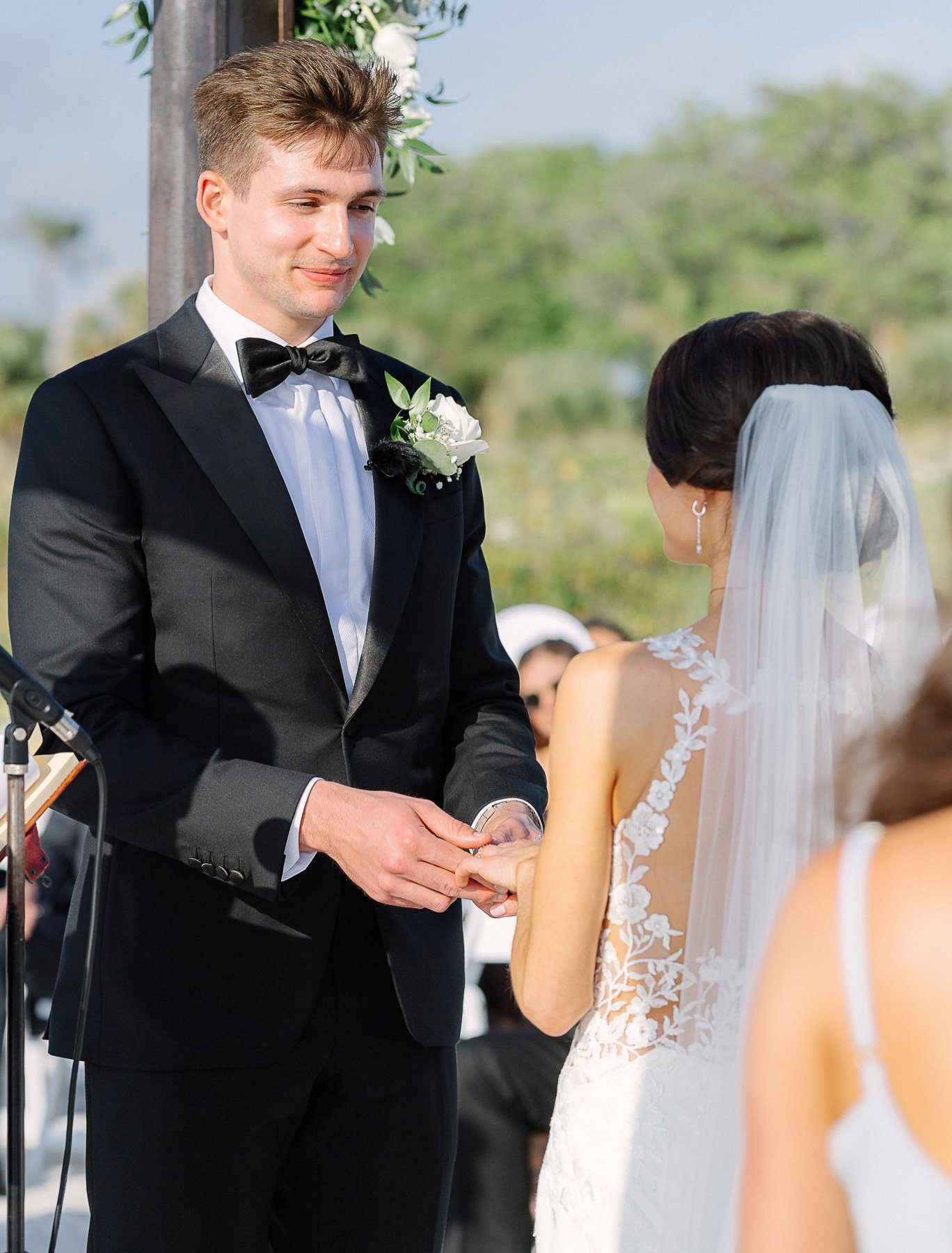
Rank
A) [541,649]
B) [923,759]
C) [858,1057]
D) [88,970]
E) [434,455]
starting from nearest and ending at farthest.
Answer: [858,1057] < [923,759] < [88,970] < [434,455] < [541,649]

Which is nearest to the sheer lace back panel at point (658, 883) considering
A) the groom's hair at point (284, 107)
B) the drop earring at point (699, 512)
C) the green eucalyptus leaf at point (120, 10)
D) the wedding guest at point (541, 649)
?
the drop earring at point (699, 512)

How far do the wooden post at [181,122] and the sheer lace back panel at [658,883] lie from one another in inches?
54.2

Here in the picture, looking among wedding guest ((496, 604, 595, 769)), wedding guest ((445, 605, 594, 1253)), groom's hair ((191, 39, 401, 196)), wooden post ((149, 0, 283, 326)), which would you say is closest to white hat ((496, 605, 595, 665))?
wedding guest ((496, 604, 595, 769))

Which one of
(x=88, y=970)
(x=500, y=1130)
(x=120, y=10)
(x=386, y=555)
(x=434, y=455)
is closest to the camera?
(x=88, y=970)

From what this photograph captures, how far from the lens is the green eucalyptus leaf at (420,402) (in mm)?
2596

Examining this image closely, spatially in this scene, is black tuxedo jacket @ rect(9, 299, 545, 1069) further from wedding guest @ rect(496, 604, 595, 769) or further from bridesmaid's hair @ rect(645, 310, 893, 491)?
wedding guest @ rect(496, 604, 595, 769)

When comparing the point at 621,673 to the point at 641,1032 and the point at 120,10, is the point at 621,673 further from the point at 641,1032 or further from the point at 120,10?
the point at 120,10

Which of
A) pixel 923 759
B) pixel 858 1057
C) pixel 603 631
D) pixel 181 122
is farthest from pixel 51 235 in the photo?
pixel 858 1057

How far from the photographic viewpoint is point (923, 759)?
1.09 metres

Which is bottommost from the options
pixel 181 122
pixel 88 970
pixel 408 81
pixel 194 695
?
pixel 88 970

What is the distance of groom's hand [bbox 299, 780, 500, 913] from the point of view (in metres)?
2.19

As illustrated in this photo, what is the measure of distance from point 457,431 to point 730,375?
0.54 m

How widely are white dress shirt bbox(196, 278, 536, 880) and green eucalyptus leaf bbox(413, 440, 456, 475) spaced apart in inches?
4.1

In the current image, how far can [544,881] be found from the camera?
223 cm
